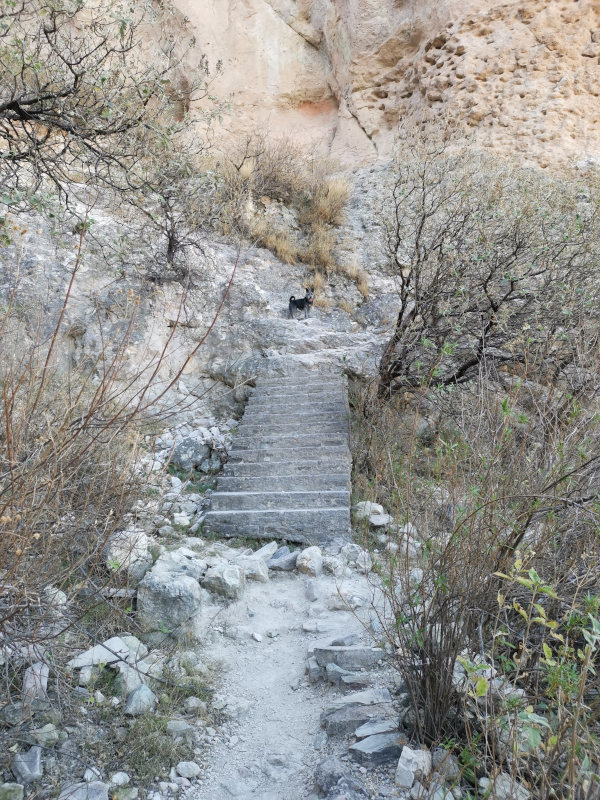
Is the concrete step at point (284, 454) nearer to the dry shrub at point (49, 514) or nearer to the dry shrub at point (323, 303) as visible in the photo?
the dry shrub at point (49, 514)

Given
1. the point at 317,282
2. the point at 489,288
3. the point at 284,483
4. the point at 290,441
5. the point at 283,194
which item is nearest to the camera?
the point at 284,483

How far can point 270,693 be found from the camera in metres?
2.78

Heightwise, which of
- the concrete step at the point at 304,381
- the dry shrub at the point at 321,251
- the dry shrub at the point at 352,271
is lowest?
the concrete step at the point at 304,381

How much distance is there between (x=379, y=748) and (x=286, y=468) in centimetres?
331

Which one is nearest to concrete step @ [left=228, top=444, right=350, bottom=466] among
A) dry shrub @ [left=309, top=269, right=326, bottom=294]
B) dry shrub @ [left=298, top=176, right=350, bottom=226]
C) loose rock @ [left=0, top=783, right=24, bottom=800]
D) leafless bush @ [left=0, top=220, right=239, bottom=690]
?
leafless bush @ [left=0, top=220, right=239, bottom=690]

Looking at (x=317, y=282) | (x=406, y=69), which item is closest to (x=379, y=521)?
(x=317, y=282)

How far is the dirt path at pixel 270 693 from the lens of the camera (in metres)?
2.16

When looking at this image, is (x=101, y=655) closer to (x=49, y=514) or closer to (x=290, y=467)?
(x=49, y=514)

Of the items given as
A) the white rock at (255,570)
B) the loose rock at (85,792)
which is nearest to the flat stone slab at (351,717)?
the loose rock at (85,792)

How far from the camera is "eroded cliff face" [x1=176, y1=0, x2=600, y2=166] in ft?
34.7

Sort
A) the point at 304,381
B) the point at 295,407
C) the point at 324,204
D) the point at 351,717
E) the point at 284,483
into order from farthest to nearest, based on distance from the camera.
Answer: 1. the point at 324,204
2. the point at 304,381
3. the point at 295,407
4. the point at 284,483
5. the point at 351,717

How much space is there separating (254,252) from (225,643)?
23.7 ft

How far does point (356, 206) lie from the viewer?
11078 mm

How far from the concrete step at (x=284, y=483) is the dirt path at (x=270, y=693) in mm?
1110
